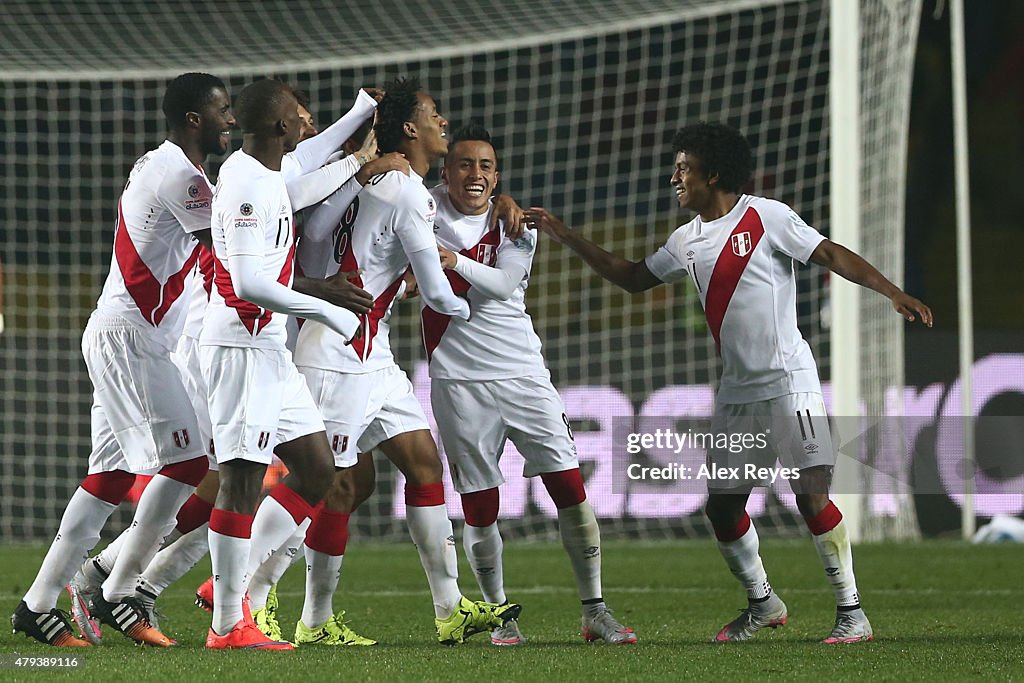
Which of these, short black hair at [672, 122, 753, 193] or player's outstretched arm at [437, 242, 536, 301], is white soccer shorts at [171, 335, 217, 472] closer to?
Result: player's outstretched arm at [437, 242, 536, 301]

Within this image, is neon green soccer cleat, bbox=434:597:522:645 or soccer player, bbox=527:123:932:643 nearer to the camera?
neon green soccer cleat, bbox=434:597:522:645

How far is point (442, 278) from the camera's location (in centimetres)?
457

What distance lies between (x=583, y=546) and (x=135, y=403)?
1617 mm

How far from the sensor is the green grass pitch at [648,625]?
12.5 ft

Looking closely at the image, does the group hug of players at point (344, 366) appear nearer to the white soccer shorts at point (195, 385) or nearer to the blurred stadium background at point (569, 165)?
the white soccer shorts at point (195, 385)

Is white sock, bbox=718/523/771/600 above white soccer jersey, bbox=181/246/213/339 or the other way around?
the other way around

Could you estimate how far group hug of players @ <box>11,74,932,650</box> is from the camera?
14.0 feet

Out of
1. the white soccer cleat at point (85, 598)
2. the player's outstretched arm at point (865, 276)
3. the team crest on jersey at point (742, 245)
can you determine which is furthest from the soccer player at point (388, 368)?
the player's outstretched arm at point (865, 276)

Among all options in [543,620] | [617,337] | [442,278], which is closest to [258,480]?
[442,278]

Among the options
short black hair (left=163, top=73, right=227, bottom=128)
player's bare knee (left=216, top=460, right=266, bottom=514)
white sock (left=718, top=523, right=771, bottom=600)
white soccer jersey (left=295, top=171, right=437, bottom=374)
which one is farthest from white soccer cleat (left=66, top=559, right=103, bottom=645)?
white sock (left=718, top=523, right=771, bottom=600)

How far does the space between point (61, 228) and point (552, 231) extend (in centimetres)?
983

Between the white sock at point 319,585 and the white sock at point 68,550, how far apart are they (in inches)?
28.5

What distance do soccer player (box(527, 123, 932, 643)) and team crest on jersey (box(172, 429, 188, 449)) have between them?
1.47 m

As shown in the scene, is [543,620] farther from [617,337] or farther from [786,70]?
[786,70]
